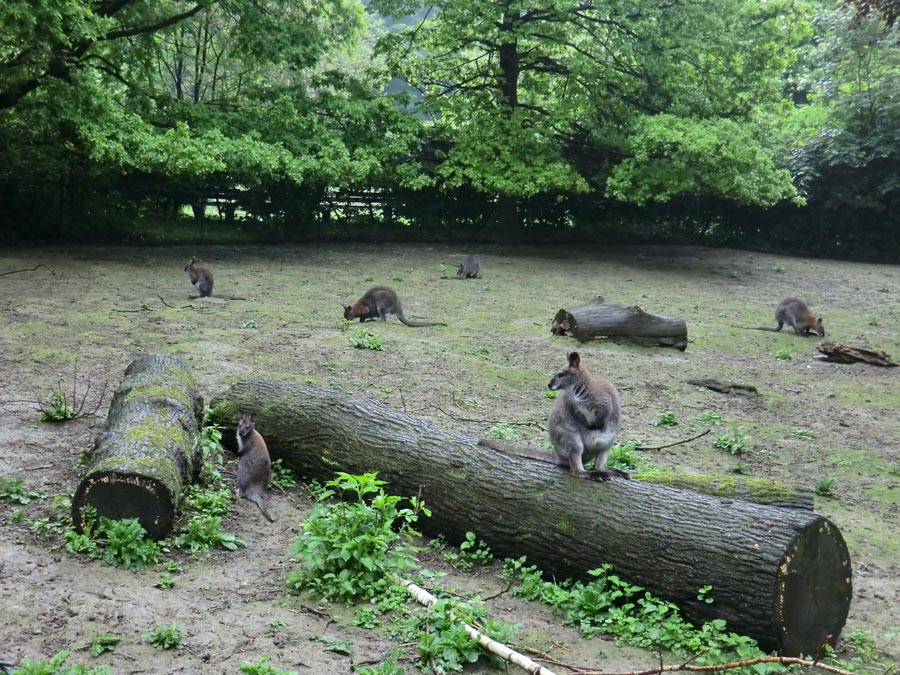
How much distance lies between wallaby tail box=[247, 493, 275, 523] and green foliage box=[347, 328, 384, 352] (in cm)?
524

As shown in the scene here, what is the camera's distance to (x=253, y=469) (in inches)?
283

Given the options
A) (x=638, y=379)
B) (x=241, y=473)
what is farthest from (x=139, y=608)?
(x=638, y=379)

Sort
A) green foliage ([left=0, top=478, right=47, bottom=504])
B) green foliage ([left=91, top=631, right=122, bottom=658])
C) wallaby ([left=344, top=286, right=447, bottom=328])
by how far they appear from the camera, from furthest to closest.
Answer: wallaby ([left=344, top=286, right=447, bottom=328]), green foliage ([left=0, top=478, right=47, bottom=504]), green foliage ([left=91, top=631, right=122, bottom=658])

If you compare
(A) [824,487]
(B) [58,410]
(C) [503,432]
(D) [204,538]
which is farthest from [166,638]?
(A) [824,487]

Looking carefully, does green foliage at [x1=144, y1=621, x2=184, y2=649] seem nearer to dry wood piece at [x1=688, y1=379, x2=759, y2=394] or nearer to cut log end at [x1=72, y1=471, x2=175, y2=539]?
cut log end at [x1=72, y1=471, x2=175, y2=539]

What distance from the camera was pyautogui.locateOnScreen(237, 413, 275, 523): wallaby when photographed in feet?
23.4

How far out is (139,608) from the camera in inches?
201

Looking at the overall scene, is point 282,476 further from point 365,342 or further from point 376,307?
point 376,307

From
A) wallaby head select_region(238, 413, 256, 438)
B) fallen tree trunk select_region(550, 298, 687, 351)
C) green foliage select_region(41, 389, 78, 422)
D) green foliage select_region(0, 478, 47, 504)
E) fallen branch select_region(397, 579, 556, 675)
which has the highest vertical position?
fallen tree trunk select_region(550, 298, 687, 351)

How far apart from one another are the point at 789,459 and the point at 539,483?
12.6 feet

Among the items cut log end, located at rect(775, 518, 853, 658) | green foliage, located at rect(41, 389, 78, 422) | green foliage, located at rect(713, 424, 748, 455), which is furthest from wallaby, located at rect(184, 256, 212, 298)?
cut log end, located at rect(775, 518, 853, 658)

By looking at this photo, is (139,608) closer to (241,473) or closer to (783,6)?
(241,473)

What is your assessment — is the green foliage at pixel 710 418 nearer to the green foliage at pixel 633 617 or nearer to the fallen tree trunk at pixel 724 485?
the fallen tree trunk at pixel 724 485

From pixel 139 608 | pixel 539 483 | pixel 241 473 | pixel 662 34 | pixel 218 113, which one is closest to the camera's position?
pixel 139 608
